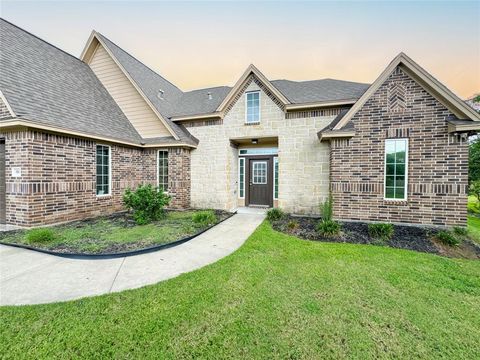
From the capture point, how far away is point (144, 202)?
716cm

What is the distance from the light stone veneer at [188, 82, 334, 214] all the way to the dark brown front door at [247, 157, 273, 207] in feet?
2.98

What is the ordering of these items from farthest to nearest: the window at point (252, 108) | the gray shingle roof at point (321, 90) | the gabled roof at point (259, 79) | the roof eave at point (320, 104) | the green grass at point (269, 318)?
1. the window at point (252, 108)
2. the gray shingle roof at point (321, 90)
3. the gabled roof at point (259, 79)
4. the roof eave at point (320, 104)
5. the green grass at point (269, 318)

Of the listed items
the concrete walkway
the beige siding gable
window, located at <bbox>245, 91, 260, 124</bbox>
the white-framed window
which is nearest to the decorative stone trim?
window, located at <bbox>245, 91, 260, 124</bbox>

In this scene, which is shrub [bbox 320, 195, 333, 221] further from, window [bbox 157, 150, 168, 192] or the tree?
the tree

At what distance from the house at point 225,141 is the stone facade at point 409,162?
3cm

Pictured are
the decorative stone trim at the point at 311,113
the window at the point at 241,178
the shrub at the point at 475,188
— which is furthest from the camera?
the shrub at the point at 475,188

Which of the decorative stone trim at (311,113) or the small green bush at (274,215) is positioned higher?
the decorative stone trim at (311,113)

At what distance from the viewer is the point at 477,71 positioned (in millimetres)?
11039

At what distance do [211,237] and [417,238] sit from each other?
5893mm

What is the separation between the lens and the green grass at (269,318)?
217 centimetres

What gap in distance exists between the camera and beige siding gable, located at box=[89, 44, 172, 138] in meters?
10.2

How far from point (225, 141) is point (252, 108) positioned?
1963mm

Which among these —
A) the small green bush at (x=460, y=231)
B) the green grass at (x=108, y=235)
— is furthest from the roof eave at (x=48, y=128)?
the small green bush at (x=460, y=231)

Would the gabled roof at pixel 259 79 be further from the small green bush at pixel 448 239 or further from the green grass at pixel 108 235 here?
the small green bush at pixel 448 239
